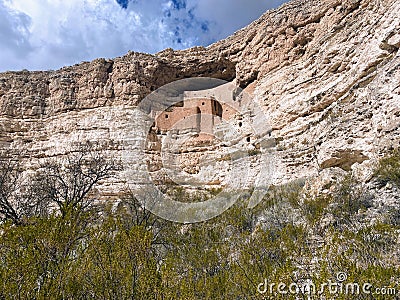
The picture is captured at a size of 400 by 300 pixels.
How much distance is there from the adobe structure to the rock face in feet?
5.82

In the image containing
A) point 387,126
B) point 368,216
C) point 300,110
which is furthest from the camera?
point 300,110

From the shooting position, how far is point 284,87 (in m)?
20.6

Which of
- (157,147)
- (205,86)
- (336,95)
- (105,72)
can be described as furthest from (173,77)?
(336,95)

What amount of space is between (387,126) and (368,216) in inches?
163

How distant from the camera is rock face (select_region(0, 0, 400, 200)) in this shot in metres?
13.1

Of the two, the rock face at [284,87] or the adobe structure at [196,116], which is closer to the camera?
the rock face at [284,87]

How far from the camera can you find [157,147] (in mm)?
24547

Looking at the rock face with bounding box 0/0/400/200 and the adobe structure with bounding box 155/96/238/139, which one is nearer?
the rock face with bounding box 0/0/400/200

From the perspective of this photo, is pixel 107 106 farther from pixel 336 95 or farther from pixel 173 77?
pixel 336 95

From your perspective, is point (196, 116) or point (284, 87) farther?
point (196, 116)

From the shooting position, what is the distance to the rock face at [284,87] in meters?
13.1

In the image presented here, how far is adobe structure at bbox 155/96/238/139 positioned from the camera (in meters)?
25.1

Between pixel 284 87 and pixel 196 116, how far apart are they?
7211mm

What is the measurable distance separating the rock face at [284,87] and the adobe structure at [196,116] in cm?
177
